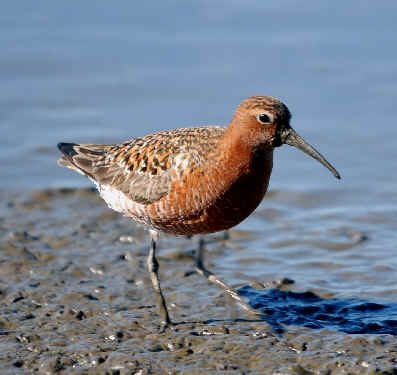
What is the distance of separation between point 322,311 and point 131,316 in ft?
7.07

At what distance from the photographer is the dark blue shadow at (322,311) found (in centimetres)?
855

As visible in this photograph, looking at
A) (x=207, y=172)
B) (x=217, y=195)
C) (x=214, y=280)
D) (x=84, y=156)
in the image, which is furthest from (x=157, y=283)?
A: (x=84, y=156)

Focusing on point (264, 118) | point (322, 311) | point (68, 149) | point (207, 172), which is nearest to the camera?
point (264, 118)

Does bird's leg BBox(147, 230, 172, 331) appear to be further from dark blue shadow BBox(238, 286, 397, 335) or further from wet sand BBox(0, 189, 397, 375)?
dark blue shadow BBox(238, 286, 397, 335)

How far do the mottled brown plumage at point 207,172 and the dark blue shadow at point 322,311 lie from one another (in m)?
0.52

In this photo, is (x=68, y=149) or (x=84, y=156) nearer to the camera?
(x=84, y=156)

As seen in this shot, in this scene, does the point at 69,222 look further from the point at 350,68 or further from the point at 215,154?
the point at 350,68

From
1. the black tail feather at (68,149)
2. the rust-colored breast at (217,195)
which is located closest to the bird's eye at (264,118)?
the rust-colored breast at (217,195)

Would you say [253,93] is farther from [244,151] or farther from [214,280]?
[244,151]

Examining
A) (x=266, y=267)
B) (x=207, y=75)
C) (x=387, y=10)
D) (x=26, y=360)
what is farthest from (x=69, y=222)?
(x=387, y=10)

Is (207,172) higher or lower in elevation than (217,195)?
higher

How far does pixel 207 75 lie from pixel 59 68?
3027 millimetres

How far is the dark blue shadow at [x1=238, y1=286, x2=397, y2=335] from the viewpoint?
28.0 ft

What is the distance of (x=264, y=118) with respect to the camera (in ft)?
26.8
